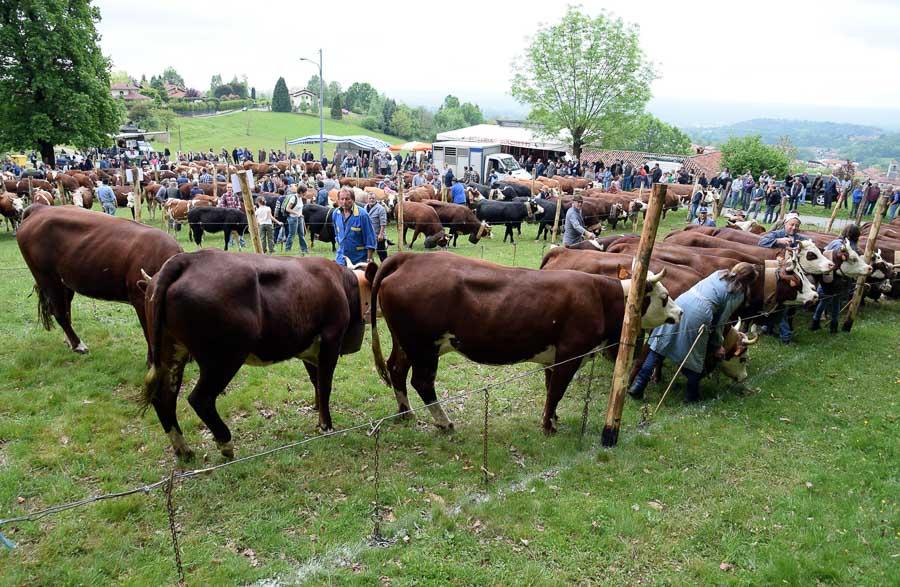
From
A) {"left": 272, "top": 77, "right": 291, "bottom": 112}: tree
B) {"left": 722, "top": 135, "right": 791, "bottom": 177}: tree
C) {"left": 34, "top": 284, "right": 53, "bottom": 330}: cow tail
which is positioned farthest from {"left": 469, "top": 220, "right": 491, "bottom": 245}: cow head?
{"left": 272, "top": 77, "right": 291, "bottom": 112}: tree

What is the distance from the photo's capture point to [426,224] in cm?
1856

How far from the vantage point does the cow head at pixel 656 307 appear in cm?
700

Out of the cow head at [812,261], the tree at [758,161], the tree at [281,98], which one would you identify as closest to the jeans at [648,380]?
the cow head at [812,261]

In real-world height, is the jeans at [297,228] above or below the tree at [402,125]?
below

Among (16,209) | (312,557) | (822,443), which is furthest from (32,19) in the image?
(822,443)

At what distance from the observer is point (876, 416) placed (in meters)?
7.65

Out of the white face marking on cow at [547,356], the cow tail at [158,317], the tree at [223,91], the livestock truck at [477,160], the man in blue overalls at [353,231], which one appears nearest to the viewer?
the cow tail at [158,317]

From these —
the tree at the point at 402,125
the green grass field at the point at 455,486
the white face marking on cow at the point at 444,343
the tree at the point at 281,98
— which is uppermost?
the tree at the point at 281,98

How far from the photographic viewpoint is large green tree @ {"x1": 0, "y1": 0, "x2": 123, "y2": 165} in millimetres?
27484

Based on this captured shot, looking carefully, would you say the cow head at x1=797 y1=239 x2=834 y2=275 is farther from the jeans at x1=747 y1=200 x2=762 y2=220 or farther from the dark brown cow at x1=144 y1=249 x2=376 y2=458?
the jeans at x1=747 y1=200 x2=762 y2=220

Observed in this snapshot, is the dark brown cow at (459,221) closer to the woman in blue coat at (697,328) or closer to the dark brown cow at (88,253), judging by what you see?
the woman in blue coat at (697,328)

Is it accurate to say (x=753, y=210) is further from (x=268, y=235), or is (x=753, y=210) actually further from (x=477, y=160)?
(x=268, y=235)

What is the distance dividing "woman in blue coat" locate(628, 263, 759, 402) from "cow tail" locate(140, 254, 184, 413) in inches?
228

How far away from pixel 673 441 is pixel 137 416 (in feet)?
20.1
